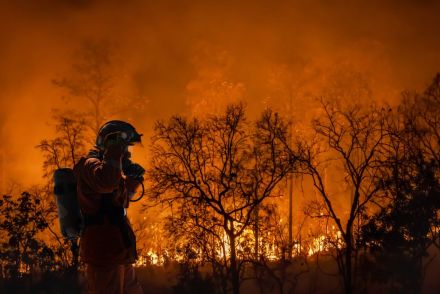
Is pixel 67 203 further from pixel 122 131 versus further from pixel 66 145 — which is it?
pixel 66 145

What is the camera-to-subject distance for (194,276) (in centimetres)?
2197

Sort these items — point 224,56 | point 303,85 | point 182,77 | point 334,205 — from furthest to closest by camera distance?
A: point 182,77 → point 224,56 → point 334,205 → point 303,85

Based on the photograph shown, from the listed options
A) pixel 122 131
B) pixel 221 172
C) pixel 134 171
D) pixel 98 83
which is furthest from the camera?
pixel 98 83

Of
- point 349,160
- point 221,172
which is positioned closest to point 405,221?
point 349,160

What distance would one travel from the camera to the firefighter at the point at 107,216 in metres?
7.04

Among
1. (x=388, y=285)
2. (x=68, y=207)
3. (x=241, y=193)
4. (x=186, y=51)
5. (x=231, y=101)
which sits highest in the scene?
(x=186, y=51)

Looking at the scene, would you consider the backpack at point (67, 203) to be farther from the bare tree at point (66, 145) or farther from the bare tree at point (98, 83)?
the bare tree at point (98, 83)

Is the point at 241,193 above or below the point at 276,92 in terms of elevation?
below

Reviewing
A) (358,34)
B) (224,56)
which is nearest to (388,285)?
(224,56)

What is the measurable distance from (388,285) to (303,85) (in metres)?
16.0

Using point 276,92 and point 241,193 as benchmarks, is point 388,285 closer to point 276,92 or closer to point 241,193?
point 241,193

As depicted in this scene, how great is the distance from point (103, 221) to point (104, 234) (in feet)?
0.50

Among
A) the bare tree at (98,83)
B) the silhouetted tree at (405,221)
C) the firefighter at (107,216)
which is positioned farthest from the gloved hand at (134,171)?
the bare tree at (98,83)

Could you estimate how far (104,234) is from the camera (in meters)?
7.29
